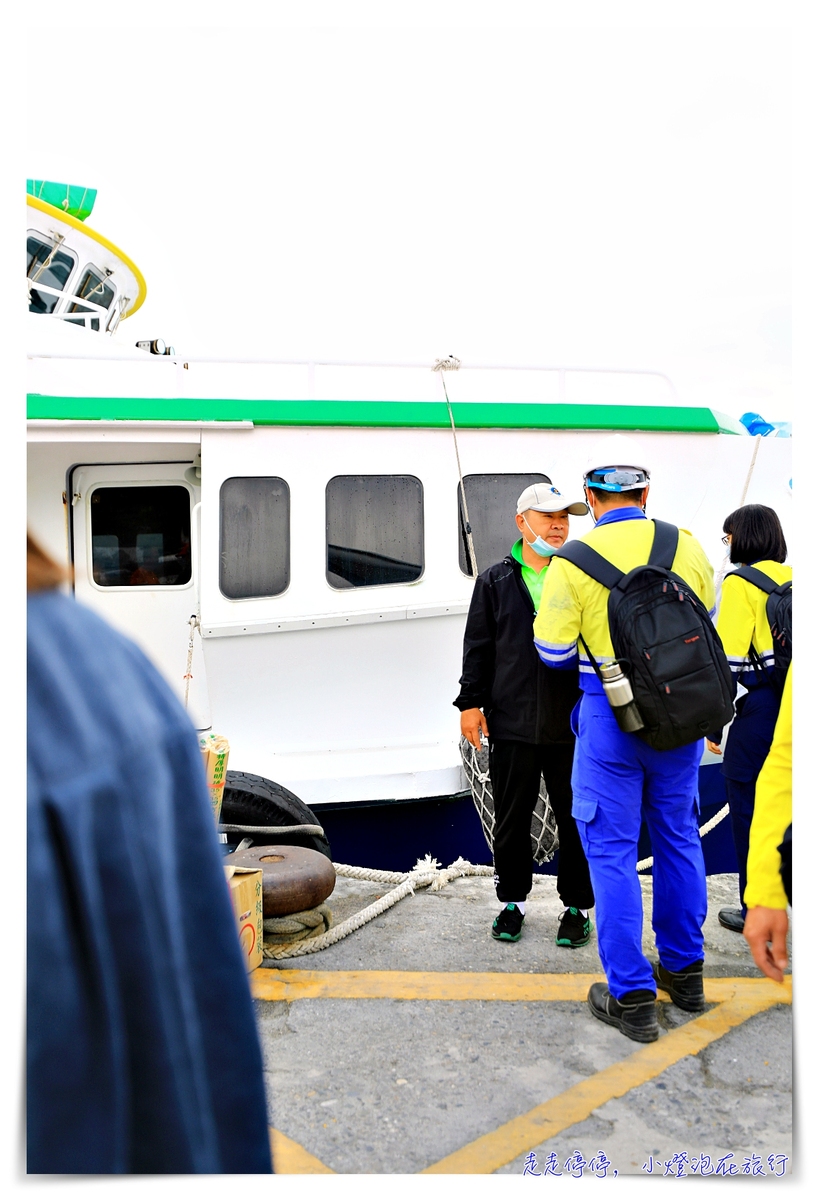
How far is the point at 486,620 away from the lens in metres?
3.18

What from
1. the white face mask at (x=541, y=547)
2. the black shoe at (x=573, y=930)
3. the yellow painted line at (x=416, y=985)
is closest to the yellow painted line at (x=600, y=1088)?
the yellow painted line at (x=416, y=985)

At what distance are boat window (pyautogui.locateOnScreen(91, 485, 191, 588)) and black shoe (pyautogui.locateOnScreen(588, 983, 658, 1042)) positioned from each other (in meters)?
3.19

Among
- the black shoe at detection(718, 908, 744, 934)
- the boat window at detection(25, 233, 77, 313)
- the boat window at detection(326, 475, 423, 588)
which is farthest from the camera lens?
the boat window at detection(25, 233, 77, 313)

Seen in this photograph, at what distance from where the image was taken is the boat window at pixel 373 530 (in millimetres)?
4327

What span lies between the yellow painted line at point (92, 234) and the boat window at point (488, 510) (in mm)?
3309

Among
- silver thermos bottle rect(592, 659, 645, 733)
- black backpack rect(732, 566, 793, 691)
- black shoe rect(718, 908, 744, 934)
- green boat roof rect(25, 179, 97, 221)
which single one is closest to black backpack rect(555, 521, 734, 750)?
silver thermos bottle rect(592, 659, 645, 733)

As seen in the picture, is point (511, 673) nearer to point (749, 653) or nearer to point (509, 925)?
point (749, 653)

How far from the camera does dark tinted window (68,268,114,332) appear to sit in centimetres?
611

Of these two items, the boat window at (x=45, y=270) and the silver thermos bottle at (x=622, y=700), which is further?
the boat window at (x=45, y=270)

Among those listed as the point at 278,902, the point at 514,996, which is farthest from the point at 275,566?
the point at 514,996

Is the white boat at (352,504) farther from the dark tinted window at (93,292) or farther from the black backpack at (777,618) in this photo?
the dark tinted window at (93,292)

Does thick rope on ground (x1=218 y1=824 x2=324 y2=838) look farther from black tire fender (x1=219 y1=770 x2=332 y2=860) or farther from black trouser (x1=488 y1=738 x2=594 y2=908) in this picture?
black trouser (x1=488 y1=738 x2=594 y2=908)

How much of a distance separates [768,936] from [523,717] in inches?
56.5

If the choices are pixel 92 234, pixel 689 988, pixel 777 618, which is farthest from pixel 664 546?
pixel 92 234
